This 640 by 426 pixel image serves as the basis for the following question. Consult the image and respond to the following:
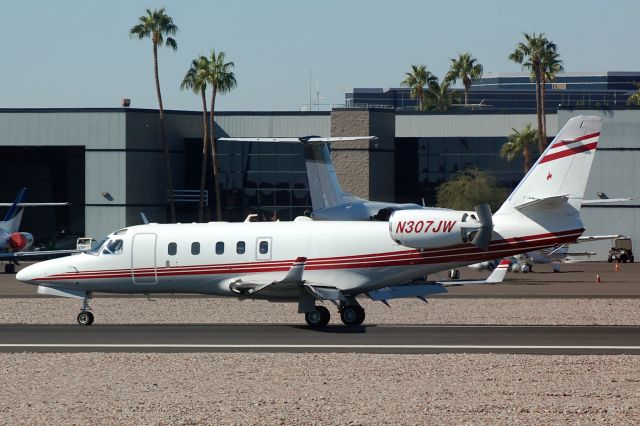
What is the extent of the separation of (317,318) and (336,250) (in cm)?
177

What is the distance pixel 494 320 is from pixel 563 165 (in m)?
5.54

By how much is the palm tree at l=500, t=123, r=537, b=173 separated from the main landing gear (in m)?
57.4

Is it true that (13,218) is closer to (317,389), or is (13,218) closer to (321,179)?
(321,179)

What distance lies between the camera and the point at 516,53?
96438mm

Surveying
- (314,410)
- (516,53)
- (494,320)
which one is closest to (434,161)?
(516,53)

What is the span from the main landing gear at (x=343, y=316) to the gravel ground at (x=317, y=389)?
19.6 ft

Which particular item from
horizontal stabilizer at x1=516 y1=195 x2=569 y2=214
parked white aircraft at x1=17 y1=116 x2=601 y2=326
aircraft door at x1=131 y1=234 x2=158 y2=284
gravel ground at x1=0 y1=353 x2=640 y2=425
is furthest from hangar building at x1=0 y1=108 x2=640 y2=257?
gravel ground at x1=0 y1=353 x2=640 y2=425

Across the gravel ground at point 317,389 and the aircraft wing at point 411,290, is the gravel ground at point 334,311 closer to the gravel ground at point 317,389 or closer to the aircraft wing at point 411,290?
the aircraft wing at point 411,290

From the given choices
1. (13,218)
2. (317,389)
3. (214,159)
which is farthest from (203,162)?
(317,389)

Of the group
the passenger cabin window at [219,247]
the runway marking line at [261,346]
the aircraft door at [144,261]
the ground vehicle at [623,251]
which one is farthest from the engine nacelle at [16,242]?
the runway marking line at [261,346]

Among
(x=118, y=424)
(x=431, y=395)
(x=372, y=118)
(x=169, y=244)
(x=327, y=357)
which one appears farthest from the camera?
(x=372, y=118)

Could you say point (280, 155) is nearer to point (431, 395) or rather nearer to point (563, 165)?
point (563, 165)

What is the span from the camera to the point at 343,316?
3048 centimetres

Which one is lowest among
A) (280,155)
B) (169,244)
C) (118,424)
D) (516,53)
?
(118,424)
